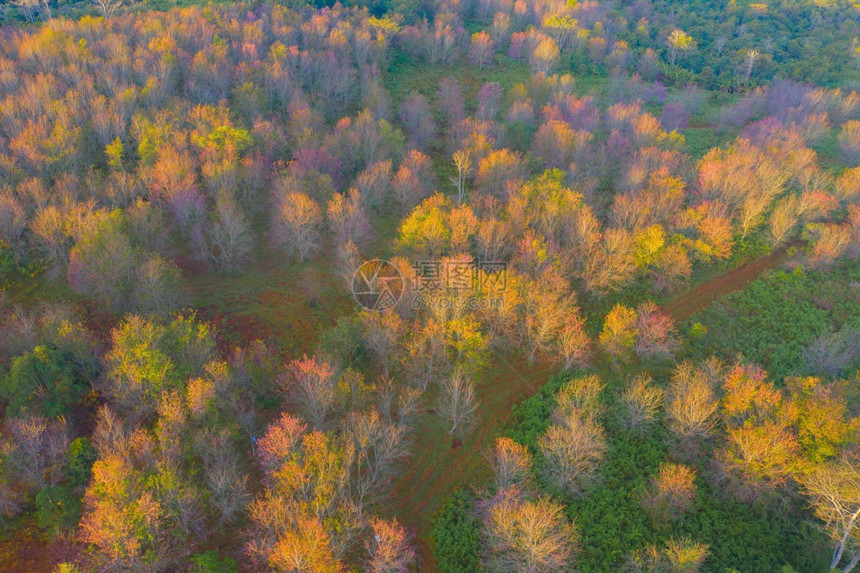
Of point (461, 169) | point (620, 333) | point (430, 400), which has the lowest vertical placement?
point (430, 400)

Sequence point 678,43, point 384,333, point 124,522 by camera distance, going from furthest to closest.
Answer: point 678,43, point 384,333, point 124,522

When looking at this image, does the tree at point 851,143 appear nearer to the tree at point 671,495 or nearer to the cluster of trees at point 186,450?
the tree at point 671,495

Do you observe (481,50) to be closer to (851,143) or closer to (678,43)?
(678,43)

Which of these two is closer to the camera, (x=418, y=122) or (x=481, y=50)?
(x=418, y=122)

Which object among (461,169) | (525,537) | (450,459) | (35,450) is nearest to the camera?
(525,537)

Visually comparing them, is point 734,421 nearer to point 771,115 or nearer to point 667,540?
point 667,540

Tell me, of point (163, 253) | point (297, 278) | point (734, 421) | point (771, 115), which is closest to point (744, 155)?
point (771, 115)

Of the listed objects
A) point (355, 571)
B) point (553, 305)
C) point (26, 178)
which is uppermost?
point (26, 178)

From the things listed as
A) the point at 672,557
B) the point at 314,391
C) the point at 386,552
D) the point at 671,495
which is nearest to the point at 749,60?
the point at 671,495
